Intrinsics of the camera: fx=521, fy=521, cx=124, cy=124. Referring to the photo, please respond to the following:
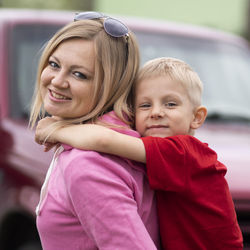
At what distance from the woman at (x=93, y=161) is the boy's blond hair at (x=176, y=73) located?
5 centimetres

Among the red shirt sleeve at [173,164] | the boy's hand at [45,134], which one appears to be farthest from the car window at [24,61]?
the red shirt sleeve at [173,164]

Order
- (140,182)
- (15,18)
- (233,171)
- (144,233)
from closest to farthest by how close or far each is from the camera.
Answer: (144,233), (140,182), (233,171), (15,18)

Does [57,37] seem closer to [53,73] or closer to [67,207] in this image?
[53,73]

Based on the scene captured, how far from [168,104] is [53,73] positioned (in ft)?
1.40

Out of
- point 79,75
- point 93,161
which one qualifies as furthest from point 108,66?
point 93,161

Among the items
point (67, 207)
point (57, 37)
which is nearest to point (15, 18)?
point (57, 37)

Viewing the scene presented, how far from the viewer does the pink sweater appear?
1.58 metres

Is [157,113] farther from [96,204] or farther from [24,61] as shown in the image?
[24,61]

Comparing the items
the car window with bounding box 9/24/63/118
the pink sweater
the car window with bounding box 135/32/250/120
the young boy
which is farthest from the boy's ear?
the car window with bounding box 9/24/63/118

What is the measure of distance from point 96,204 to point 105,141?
8.0 inches

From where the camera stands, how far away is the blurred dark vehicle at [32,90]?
2.85 meters

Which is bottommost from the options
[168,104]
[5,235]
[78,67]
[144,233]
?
[5,235]

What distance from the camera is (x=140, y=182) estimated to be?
1.73 meters

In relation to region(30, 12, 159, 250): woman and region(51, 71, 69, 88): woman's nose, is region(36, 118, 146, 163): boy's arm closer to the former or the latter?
region(30, 12, 159, 250): woman
